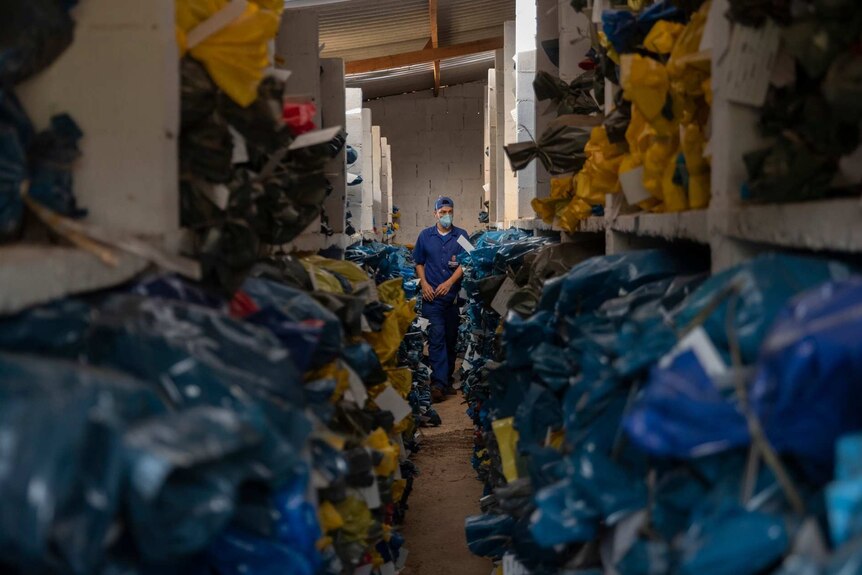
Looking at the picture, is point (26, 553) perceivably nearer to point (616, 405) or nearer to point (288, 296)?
point (616, 405)

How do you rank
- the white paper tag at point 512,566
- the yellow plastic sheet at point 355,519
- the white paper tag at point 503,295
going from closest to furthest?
the yellow plastic sheet at point 355,519, the white paper tag at point 512,566, the white paper tag at point 503,295

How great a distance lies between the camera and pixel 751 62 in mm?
1888

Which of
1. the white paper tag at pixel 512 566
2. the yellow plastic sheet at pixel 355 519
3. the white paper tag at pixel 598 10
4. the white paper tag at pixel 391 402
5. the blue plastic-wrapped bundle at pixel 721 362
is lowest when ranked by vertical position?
the white paper tag at pixel 512 566

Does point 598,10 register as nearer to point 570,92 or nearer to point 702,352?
point 570,92

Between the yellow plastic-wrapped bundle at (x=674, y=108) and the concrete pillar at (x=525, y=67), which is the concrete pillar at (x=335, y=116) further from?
the yellow plastic-wrapped bundle at (x=674, y=108)

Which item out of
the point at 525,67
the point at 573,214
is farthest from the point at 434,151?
the point at 573,214

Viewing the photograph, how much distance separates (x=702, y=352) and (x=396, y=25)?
9.88m

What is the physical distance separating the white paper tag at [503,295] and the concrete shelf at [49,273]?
313cm

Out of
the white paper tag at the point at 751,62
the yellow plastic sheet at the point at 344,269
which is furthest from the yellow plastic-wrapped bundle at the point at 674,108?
the yellow plastic sheet at the point at 344,269

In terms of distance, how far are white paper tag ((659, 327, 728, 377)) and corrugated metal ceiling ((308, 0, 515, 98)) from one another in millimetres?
7595

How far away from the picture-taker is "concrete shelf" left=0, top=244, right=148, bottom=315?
133 cm

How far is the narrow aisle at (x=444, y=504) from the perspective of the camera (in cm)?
493

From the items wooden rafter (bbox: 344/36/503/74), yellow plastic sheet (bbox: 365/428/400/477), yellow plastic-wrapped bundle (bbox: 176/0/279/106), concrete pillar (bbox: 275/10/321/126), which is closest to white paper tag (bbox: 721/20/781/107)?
yellow plastic-wrapped bundle (bbox: 176/0/279/106)

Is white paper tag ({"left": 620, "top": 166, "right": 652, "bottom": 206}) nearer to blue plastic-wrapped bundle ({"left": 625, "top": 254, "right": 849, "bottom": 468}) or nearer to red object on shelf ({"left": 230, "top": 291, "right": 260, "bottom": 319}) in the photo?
blue plastic-wrapped bundle ({"left": 625, "top": 254, "right": 849, "bottom": 468})
